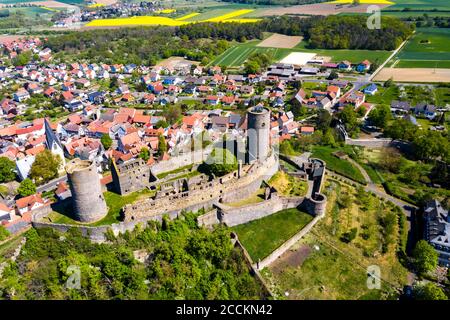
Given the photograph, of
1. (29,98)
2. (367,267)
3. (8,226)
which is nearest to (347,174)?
(367,267)

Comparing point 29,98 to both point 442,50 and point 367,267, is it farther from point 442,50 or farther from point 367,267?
point 442,50

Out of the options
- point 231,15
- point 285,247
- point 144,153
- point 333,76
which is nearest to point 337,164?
point 285,247

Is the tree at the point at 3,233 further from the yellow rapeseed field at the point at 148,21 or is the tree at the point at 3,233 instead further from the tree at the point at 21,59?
the yellow rapeseed field at the point at 148,21

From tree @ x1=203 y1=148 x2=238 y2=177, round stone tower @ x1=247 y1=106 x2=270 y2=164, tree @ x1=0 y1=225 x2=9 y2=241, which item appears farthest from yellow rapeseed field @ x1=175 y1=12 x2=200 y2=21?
tree @ x1=0 y1=225 x2=9 y2=241

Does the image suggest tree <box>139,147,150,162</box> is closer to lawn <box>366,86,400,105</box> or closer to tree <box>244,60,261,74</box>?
lawn <box>366,86,400,105</box>

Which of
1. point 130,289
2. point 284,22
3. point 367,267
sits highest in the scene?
point 284,22

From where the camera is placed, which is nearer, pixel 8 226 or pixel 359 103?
pixel 8 226

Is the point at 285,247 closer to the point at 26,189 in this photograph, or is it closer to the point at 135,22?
the point at 26,189
